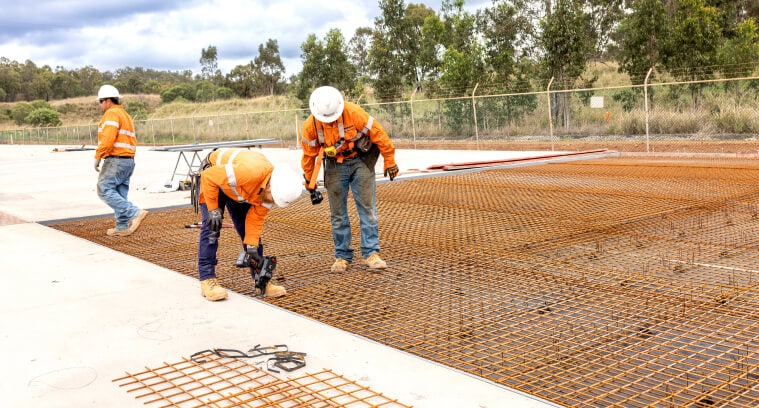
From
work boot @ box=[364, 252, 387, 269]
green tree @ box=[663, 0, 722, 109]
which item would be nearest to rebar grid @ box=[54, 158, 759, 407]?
work boot @ box=[364, 252, 387, 269]

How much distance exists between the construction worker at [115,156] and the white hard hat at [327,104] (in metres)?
3.30

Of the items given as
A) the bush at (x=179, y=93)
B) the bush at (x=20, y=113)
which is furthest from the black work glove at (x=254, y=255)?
the bush at (x=20, y=113)

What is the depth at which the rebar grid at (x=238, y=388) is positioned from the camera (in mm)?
3197

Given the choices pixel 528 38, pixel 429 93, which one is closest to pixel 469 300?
pixel 429 93

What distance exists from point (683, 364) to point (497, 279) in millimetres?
1911

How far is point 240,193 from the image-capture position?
4664 millimetres

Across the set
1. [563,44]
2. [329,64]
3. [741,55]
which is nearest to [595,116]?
[563,44]

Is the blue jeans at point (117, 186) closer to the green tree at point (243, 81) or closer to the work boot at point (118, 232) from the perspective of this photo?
the work boot at point (118, 232)

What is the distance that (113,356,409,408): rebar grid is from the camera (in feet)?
10.5

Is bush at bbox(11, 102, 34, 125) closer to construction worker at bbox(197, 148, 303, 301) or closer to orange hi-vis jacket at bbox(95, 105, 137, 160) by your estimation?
orange hi-vis jacket at bbox(95, 105, 137, 160)

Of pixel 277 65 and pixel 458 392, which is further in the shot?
pixel 277 65

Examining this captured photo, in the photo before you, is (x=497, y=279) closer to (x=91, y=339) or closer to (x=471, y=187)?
(x=91, y=339)

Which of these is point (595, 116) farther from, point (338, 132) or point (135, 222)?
point (338, 132)

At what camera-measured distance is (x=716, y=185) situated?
979 cm
